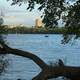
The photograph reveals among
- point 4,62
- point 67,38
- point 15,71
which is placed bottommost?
point 15,71

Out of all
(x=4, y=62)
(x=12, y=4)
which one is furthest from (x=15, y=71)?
(x=12, y=4)

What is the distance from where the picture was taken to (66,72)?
1429 cm

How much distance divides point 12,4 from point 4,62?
2.91 metres

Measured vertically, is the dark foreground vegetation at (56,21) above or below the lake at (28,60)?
above

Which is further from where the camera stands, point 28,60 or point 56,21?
point 28,60

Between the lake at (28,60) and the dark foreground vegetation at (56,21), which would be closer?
the dark foreground vegetation at (56,21)

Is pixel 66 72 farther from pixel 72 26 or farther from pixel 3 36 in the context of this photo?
pixel 3 36

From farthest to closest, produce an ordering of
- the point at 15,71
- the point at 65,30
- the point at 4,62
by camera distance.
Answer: the point at 15,71 → the point at 4,62 → the point at 65,30

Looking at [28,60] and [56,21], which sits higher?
[56,21]

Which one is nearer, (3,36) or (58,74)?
(58,74)

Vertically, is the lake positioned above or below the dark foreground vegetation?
below

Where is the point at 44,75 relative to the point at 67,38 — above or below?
below

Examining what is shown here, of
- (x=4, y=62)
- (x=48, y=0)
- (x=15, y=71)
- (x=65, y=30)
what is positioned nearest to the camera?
(x=48, y=0)

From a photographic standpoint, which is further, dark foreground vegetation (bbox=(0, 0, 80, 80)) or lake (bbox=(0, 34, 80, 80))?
lake (bbox=(0, 34, 80, 80))
